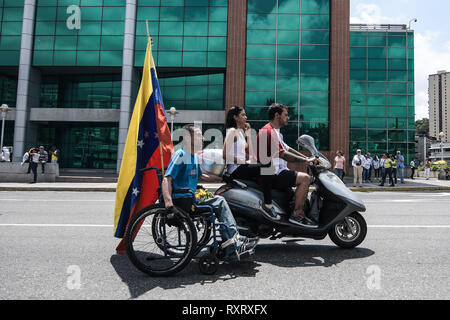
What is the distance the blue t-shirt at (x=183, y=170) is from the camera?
10.9 feet

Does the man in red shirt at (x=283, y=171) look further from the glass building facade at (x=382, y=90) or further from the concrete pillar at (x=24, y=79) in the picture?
the concrete pillar at (x=24, y=79)

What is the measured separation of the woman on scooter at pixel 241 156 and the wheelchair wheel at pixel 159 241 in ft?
3.64

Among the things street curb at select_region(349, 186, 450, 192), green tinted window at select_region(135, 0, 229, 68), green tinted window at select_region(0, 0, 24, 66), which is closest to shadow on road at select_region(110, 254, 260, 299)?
street curb at select_region(349, 186, 450, 192)

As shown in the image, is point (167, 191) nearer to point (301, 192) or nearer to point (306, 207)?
point (301, 192)

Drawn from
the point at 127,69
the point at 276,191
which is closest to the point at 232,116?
the point at 276,191

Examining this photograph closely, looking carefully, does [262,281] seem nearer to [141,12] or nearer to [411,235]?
[411,235]

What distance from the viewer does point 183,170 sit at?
3.43m

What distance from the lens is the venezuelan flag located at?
12.5 ft

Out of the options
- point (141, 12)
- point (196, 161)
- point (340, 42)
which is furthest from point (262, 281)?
point (141, 12)

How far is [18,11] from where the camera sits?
2645 centimetres

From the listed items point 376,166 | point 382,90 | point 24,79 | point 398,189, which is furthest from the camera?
point 382,90

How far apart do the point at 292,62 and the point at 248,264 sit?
78.4ft

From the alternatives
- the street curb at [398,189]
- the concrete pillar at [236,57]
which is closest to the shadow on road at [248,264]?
the street curb at [398,189]

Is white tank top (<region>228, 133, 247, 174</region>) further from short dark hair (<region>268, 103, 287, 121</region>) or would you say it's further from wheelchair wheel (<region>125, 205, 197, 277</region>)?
wheelchair wheel (<region>125, 205, 197, 277</region>)
